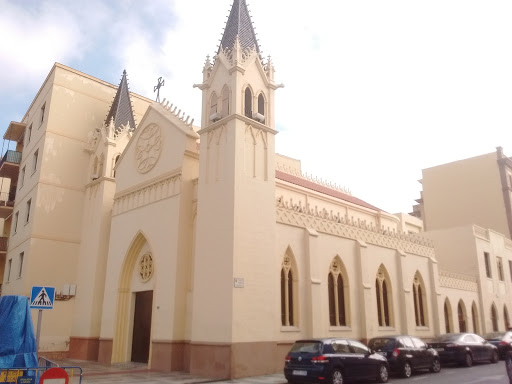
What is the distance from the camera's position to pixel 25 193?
90.9 feet

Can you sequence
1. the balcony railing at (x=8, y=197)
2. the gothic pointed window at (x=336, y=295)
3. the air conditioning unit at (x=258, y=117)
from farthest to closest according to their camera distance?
the balcony railing at (x=8, y=197), the gothic pointed window at (x=336, y=295), the air conditioning unit at (x=258, y=117)

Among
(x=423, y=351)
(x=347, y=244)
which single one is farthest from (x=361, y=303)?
(x=423, y=351)

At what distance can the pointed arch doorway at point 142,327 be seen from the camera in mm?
20422

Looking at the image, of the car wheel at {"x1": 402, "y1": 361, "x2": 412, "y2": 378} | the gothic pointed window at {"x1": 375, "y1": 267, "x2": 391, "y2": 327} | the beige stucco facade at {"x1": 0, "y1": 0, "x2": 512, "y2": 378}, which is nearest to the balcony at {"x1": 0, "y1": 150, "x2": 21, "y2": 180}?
the beige stucco facade at {"x1": 0, "y1": 0, "x2": 512, "y2": 378}

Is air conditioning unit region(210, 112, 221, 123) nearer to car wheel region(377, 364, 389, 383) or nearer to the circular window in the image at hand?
the circular window

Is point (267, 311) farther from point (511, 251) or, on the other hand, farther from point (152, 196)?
point (511, 251)

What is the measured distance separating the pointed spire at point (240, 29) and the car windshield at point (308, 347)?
1221 cm

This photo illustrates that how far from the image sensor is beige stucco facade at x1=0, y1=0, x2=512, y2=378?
16672 millimetres

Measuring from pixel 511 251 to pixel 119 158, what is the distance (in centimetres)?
3144

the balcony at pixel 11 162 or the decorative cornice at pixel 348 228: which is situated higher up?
the balcony at pixel 11 162

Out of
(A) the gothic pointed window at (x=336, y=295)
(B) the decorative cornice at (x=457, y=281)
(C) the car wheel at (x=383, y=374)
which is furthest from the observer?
(B) the decorative cornice at (x=457, y=281)

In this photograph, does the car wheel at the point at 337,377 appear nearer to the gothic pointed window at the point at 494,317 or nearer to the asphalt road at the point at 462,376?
the asphalt road at the point at 462,376

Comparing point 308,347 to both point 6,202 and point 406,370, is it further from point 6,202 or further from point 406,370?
point 6,202

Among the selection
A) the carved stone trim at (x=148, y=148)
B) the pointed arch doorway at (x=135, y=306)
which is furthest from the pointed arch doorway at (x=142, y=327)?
the carved stone trim at (x=148, y=148)
